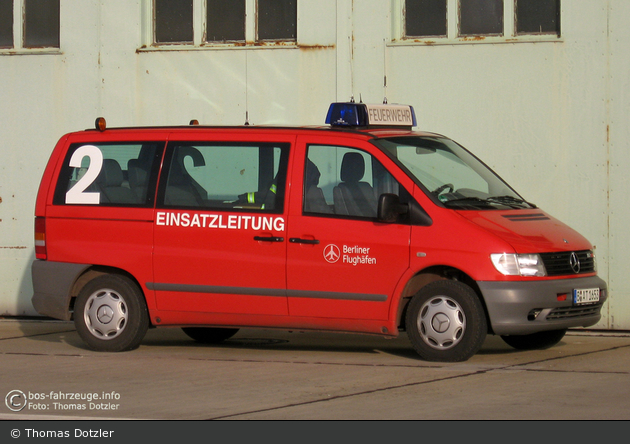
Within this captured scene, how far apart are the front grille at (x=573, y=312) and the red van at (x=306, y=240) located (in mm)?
12

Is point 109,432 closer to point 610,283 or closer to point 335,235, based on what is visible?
point 335,235

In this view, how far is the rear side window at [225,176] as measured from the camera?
8578 millimetres

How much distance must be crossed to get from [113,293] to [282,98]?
370cm

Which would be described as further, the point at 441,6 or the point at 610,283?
the point at 441,6

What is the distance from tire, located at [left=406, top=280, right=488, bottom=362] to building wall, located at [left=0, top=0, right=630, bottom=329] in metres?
3.31

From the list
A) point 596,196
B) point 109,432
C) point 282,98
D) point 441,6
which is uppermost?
point 441,6

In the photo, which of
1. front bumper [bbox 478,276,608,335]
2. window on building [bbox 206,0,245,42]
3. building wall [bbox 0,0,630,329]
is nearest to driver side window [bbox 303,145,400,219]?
front bumper [bbox 478,276,608,335]

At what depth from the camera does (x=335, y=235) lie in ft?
27.2

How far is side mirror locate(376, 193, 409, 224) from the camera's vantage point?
8.04 metres

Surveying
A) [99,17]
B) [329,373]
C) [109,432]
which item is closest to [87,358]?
[329,373]

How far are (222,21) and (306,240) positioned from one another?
185 inches

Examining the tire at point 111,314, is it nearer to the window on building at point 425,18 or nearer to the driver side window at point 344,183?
the driver side window at point 344,183

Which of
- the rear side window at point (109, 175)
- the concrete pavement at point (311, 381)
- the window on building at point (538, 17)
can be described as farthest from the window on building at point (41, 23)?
the window on building at point (538, 17)

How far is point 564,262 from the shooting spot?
26.9 ft
